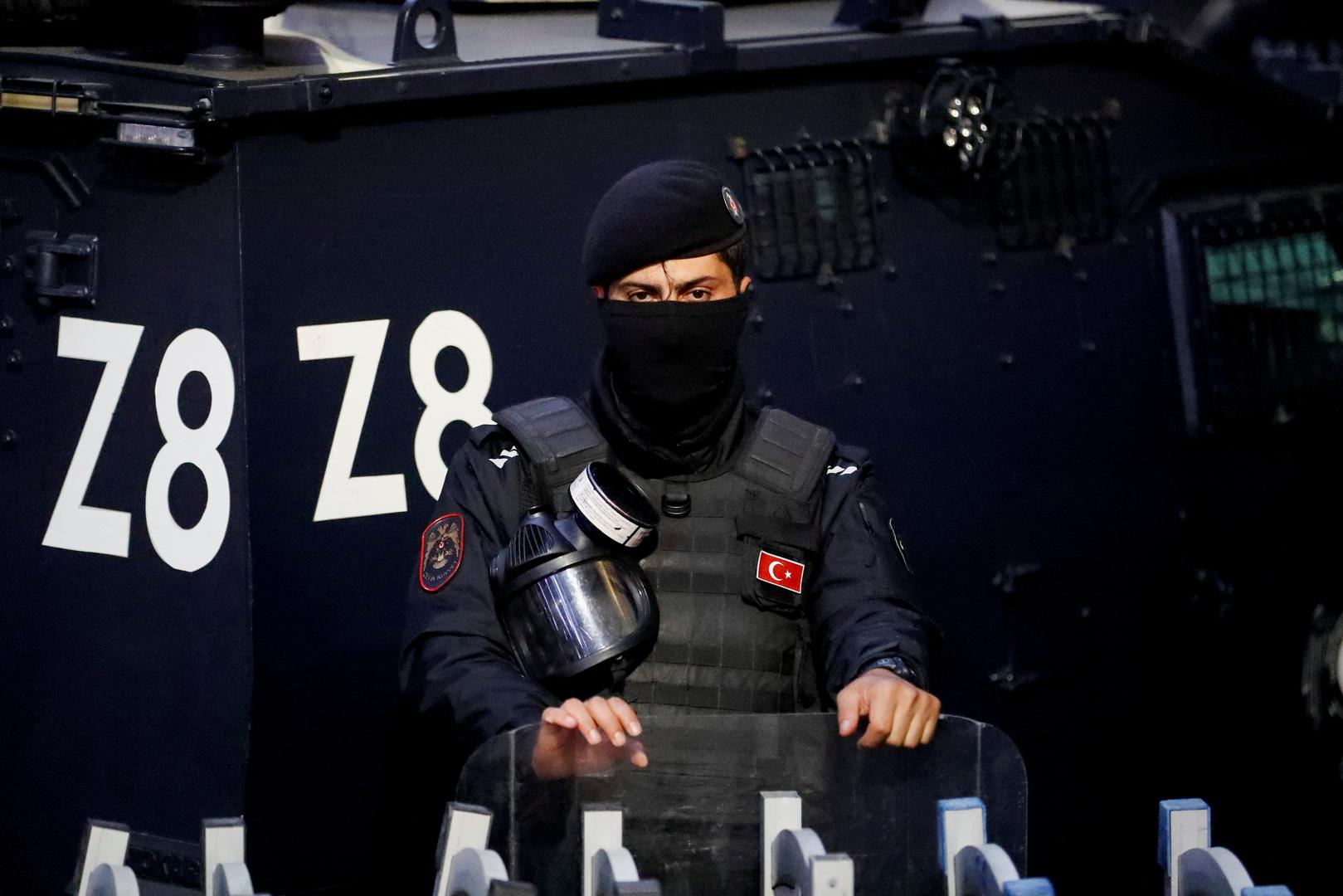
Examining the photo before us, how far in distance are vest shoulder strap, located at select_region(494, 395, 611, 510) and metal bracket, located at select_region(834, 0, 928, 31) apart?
54.3 inches

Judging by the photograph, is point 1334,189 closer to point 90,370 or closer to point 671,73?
point 671,73

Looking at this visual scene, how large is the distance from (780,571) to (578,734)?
29.3 inches

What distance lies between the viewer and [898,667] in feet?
9.22

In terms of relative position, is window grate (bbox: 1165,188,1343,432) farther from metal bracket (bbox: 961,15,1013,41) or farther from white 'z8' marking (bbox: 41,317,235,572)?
white 'z8' marking (bbox: 41,317,235,572)

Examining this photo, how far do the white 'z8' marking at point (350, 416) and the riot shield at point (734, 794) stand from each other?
1242mm

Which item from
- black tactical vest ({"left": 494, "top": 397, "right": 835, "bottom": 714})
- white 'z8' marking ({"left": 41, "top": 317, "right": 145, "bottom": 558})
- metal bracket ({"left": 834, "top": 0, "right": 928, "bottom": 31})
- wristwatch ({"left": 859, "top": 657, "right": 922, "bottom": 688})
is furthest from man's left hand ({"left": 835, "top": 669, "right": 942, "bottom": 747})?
metal bracket ({"left": 834, "top": 0, "right": 928, "bottom": 31})

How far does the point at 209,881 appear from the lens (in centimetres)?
221

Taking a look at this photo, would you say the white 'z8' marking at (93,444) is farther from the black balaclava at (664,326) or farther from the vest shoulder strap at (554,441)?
the black balaclava at (664,326)

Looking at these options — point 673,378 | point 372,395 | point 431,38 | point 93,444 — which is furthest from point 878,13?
point 93,444

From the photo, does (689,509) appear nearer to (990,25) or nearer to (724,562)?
(724,562)

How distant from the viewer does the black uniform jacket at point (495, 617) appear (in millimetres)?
2785

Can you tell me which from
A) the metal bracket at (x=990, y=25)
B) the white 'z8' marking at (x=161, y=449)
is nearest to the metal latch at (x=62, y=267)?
the white 'z8' marking at (x=161, y=449)

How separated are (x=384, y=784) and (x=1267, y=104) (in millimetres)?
2607

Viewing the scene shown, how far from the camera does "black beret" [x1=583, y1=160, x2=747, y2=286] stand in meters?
2.92
